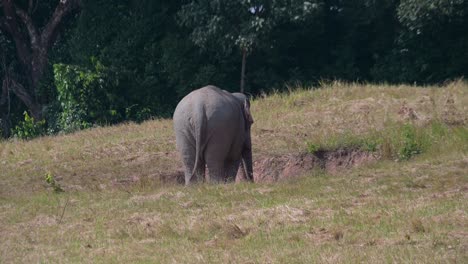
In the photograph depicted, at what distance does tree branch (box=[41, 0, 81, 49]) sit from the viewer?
28.8 meters

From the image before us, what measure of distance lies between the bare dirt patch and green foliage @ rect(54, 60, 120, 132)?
9950 millimetres

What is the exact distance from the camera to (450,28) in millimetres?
25875

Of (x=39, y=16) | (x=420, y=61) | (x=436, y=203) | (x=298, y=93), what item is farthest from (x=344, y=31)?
(x=436, y=203)

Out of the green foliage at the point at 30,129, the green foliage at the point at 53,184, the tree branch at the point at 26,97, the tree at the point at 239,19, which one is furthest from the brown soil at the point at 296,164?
the tree branch at the point at 26,97

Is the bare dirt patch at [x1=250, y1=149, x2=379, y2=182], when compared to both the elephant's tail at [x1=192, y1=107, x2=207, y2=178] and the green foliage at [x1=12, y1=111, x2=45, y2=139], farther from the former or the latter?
the green foliage at [x1=12, y1=111, x2=45, y2=139]

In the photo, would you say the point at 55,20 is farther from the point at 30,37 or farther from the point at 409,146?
the point at 409,146

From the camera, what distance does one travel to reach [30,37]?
29.6 m

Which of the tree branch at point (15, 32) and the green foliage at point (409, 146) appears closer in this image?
the green foliage at point (409, 146)

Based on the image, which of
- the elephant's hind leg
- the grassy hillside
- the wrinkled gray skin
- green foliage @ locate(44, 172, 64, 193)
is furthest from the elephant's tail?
green foliage @ locate(44, 172, 64, 193)

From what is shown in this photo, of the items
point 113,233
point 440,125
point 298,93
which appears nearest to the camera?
point 113,233

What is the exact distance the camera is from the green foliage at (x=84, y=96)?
26547mm

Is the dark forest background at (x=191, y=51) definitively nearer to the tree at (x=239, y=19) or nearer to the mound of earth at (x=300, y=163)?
the tree at (x=239, y=19)

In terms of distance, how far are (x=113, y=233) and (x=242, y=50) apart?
48.6ft

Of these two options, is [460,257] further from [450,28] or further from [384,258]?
[450,28]
